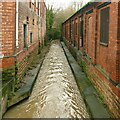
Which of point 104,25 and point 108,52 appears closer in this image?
point 108,52

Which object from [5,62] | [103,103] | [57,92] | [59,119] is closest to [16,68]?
[5,62]

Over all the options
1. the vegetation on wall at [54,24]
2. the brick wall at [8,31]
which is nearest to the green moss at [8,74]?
the brick wall at [8,31]

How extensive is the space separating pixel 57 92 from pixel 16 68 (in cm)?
188

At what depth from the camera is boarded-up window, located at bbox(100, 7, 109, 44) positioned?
674cm

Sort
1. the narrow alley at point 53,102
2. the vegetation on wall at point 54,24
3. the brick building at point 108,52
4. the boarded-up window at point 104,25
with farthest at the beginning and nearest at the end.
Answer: the vegetation on wall at point 54,24, the boarded-up window at point 104,25, the narrow alley at point 53,102, the brick building at point 108,52

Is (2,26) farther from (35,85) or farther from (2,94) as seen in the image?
(35,85)

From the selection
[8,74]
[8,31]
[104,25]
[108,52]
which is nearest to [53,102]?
[8,74]

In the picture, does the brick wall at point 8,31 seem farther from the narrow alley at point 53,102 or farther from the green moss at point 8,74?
the narrow alley at point 53,102

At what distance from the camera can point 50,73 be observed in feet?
40.4

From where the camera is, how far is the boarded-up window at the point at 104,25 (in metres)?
6.74

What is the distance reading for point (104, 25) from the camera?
7.16 meters

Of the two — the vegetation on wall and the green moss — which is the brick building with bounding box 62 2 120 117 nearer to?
the green moss

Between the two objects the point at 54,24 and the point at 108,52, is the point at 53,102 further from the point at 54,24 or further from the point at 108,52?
the point at 54,24

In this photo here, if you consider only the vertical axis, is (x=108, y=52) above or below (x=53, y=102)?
above
